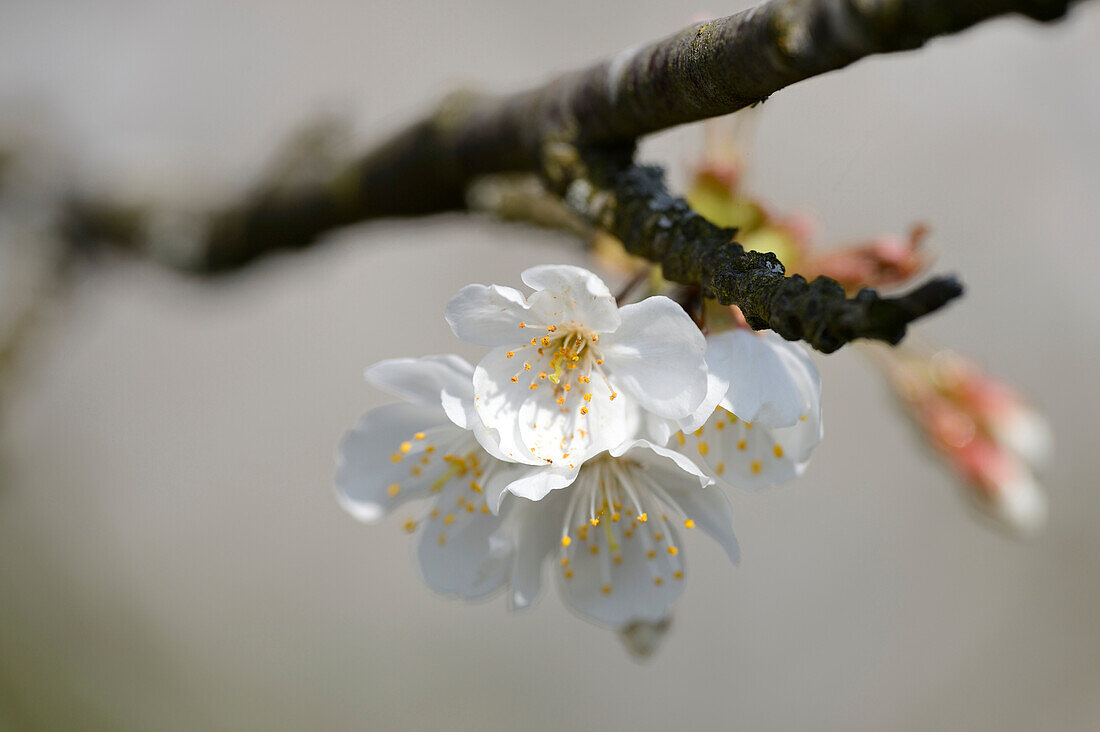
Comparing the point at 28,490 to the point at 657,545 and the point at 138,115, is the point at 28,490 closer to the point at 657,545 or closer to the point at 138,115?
the point at 138,115

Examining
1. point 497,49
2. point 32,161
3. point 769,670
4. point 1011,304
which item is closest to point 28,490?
point 32,161

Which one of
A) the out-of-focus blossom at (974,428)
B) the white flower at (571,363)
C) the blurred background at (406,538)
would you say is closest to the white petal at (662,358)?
the white flower at (571,363)

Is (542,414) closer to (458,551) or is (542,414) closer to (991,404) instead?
(458,551)

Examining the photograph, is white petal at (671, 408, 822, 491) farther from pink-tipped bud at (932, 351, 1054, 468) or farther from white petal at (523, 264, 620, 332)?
pink-tipped bud at (932, 351, 1054, 468)

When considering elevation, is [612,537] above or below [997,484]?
above

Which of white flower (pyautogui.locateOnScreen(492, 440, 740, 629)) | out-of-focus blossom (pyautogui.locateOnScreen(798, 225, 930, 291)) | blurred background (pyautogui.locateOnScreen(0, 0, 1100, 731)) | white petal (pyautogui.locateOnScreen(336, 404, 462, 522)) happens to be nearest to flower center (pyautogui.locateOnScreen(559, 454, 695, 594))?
white flower (pyautogui.locateOnScreen(492, 440, 740, 629))

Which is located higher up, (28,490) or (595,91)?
(595,91)

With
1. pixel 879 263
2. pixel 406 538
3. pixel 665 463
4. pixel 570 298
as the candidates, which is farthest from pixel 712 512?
pixel 406 538
